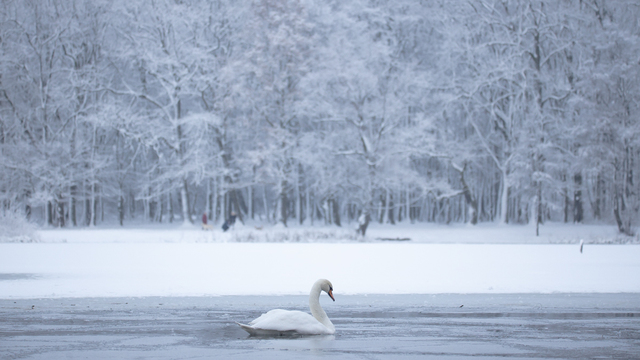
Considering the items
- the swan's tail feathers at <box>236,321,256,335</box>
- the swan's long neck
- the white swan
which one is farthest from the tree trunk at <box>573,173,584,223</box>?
the swan's tail feathers at <box>236,321,256,335</box>

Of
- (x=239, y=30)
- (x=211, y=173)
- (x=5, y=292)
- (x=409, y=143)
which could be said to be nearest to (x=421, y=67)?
(x=409, y=143)

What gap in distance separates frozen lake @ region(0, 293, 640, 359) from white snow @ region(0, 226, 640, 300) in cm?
147

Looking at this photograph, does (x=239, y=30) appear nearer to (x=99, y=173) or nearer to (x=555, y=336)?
(x=99, y=173)

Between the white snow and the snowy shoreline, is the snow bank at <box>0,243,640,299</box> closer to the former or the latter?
the white snow

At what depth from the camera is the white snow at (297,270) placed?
601 inches

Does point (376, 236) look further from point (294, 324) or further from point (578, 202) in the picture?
point (294, 324)

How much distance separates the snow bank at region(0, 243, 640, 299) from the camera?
15250mm

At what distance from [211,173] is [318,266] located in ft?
80.4

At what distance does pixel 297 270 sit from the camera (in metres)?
19.4

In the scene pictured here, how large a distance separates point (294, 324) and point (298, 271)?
965 centimetres

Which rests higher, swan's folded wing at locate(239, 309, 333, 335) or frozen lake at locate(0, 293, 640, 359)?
swan's folded wing at locate(239, 309, 333, 335)

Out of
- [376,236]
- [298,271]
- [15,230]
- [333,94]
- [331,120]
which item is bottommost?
[298,271]

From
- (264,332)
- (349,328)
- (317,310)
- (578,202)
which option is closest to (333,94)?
(578,202)

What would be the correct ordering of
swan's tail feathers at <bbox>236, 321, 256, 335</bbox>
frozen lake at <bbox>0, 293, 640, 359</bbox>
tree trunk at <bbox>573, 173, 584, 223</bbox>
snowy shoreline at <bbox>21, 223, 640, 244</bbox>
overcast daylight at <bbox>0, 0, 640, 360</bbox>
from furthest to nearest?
tree trunk at <bbox>573, 173, 584, 223</bbox> < snowy shoreline at <bbox>21, 223, 640, 244</bbox> < overcast daylight at <bbox>0, 0, 640, 360</bbox> < swan's tail feathers at <bbox>236, 321, 256, 335</bbox> < frozen lake at <bbox>0, 293, 640, 359</bbox>
